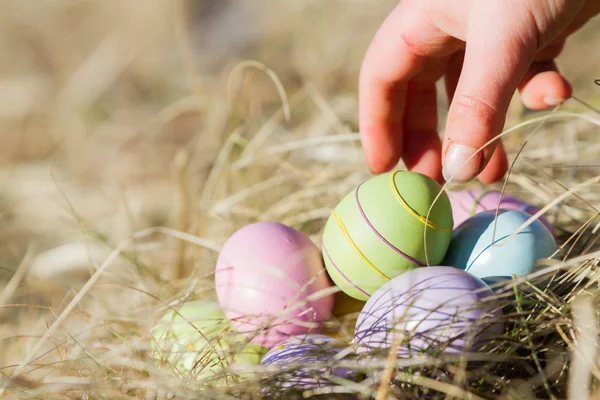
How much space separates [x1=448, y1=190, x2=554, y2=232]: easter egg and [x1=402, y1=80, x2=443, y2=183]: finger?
0.41ft

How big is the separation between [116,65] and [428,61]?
3278 mm

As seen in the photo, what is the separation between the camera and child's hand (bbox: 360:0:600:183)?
128 cm

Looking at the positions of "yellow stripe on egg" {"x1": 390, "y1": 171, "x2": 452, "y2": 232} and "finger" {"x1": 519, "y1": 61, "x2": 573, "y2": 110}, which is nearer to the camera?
"yellow stripe on egg" {"x1": 390, "y1": 171, "x2": 452, "y2": 232}

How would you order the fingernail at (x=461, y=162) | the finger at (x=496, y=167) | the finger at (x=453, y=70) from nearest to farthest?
the fingernail at (x=461, y=162), the finger at (x=496, y=167), the finger at (x=453, y=70)

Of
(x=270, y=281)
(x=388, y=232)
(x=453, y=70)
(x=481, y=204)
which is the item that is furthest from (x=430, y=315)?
(x=453, y=70)

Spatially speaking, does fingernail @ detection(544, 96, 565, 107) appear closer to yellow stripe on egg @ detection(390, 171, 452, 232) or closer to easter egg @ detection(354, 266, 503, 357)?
yellow stripe on egg @ detection(390, 171, 452, 232)

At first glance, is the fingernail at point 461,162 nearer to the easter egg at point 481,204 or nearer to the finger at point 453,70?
the easter egg at point 481,204

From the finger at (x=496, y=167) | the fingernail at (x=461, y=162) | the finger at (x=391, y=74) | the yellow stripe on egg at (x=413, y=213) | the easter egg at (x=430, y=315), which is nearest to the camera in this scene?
the easter egg at (x=430, y=315)

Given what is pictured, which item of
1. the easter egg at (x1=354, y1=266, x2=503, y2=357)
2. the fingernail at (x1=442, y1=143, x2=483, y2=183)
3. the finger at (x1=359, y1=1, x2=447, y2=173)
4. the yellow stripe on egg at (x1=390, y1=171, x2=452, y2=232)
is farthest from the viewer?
the finger at (x1=359, y1=1, x2=447, y2=173)

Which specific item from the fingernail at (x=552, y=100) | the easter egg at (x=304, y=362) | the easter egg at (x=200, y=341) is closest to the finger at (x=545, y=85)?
the fingernail at (x=552, y=100)

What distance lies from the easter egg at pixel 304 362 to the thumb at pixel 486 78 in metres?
0.48

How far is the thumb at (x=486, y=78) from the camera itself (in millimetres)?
1270

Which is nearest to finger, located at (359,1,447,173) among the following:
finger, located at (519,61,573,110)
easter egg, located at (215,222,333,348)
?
finger, located at (519,61,573,110)

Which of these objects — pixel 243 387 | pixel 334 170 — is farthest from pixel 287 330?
pixel 334 170
